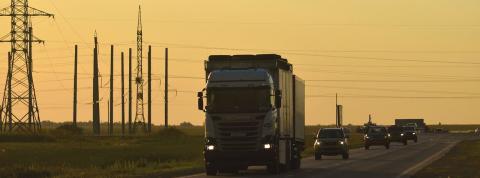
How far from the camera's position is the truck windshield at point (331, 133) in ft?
211

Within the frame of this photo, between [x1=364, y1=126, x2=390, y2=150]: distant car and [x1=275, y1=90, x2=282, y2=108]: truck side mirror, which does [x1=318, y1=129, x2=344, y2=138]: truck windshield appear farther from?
[x1=364, y1=126, x2=390, y2=150]: distant car

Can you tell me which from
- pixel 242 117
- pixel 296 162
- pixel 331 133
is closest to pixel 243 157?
pixel 242 117

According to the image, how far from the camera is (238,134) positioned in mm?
41344

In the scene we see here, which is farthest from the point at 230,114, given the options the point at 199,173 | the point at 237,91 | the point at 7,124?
the point at 7,124

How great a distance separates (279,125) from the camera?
42.9 m

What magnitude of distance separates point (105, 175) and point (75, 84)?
82.3m

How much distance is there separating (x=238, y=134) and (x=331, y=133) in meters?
23.9

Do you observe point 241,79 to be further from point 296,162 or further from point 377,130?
point 377,130

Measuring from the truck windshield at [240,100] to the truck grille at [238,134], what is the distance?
416 mm

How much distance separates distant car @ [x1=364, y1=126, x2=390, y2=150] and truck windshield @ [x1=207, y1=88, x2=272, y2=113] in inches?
1969

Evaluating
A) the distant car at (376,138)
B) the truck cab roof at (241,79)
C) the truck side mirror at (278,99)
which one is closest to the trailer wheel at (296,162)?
the truck side mirror at (278,99)

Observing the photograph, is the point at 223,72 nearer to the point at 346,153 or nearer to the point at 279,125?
the point at 279,125

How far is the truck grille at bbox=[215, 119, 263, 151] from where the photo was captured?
4119 cm

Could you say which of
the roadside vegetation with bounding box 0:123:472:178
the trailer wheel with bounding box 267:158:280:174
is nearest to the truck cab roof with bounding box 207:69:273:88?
the trailer wheel with bounding box 267:158:280:174
